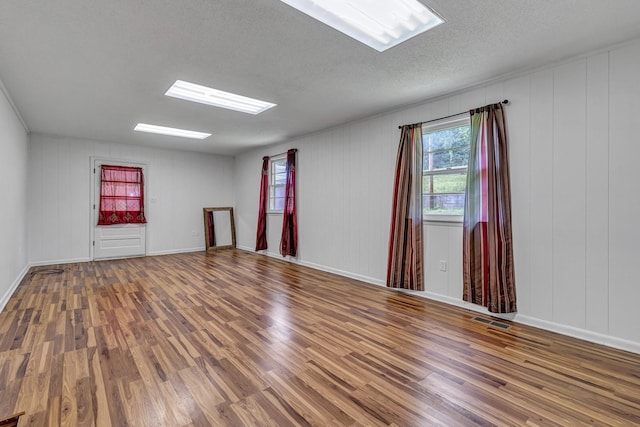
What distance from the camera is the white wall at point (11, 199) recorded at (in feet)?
10.9

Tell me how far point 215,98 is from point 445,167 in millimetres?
3015

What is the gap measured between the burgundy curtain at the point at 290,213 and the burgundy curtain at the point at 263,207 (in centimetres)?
90

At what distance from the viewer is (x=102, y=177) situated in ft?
20.4

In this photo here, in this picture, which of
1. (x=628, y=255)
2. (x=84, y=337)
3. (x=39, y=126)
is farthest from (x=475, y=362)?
(x=39, y=126)

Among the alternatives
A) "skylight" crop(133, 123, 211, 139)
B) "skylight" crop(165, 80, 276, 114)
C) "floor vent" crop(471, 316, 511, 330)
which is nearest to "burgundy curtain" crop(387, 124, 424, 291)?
"floor vent" crop(471, 316, 511, 330)

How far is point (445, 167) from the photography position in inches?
142

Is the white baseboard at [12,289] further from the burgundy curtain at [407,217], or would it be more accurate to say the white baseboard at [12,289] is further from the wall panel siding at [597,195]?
the wall panel siding at [597,195]

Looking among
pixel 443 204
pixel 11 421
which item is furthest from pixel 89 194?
pixel 443 204

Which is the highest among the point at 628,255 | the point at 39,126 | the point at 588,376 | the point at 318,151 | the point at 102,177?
the point at 39,126

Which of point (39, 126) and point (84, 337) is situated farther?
point (39, 126)

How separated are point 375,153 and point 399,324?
2463mm

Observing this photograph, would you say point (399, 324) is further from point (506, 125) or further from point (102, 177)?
point (102, 177)

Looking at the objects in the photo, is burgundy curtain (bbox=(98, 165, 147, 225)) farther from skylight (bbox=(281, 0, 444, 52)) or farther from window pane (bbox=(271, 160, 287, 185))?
skylight (bbox=(281, 0, 444, 52))

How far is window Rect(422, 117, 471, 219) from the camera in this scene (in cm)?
344
